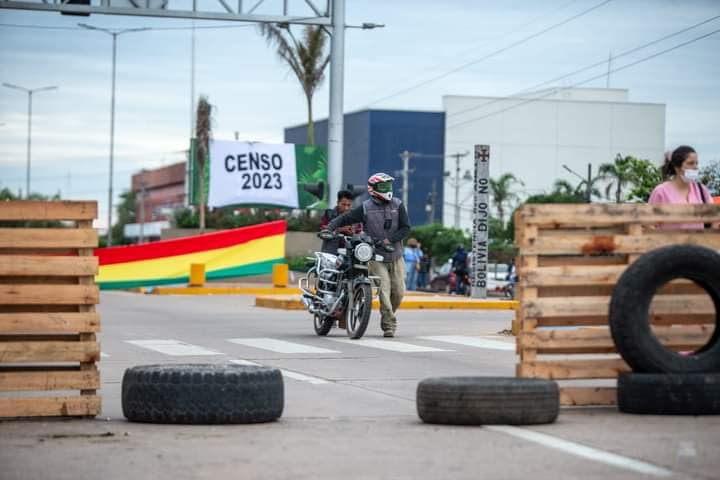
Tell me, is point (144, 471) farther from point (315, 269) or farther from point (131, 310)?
point (131, 310)

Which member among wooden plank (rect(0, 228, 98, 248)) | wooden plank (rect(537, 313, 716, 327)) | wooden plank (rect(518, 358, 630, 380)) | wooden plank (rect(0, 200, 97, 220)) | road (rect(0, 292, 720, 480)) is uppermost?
wooden plank (rect(0, 200, 97, 220))

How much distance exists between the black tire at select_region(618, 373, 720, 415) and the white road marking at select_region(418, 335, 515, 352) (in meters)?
6.17

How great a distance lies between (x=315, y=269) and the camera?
17297 millimetres

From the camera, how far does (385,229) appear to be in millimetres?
16562

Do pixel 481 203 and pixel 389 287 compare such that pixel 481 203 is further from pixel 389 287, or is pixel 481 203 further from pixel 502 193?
pixel 502 193

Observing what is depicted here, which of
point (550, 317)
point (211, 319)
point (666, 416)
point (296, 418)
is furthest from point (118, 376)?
point (211, 319)

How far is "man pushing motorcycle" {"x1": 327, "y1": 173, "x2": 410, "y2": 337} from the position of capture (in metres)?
16.5

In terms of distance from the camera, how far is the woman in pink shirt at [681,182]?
9.84 meters

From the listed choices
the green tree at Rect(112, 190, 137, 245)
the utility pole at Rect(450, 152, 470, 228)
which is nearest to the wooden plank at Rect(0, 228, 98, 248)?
the utility pole at Rect(450, 152, 470, 228)

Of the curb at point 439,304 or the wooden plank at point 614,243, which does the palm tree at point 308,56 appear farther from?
the wooden plank at point 614,243

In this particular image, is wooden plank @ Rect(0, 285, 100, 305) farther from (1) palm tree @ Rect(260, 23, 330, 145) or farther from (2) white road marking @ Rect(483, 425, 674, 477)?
(1) palm tree @ Rect(260, 23, 330, 145)

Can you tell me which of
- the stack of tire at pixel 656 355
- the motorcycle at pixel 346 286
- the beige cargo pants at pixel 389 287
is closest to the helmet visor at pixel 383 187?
the motorcycle at pixel 346 286

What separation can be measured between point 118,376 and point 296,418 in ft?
11.2

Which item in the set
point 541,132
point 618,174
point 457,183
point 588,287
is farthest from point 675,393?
point 541,132
